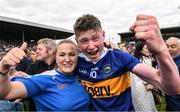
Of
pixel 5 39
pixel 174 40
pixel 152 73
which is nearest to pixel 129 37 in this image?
pixel 5 39

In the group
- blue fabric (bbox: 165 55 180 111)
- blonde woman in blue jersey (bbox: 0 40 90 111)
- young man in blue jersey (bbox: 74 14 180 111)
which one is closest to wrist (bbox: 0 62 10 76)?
blonde woman in blue jersey (bbox: 0 40 90 111)

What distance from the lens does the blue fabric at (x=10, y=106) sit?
173 inches

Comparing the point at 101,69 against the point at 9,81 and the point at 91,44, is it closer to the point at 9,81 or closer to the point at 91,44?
the point at 91,44

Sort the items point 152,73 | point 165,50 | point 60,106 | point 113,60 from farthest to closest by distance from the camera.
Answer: point 113,60 → point 60,106 → point 152,73 → point 165,50

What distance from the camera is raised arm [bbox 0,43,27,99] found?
2338mm

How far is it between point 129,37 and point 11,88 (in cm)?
6291

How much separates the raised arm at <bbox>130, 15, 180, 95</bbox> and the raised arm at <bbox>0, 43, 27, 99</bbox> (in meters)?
0.89

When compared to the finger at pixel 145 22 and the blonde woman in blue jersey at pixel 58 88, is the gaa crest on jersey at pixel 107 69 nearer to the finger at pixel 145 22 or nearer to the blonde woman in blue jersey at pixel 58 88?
the blonde woman in blue jersey at pixel 58 88

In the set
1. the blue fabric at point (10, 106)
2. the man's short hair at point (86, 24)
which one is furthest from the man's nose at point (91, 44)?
the blue fabric at point (10, 106)

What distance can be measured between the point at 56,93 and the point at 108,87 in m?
0.49

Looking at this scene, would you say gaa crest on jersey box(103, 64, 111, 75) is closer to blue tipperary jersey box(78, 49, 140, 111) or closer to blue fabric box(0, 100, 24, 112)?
blue tipperary jersey box(78, 49, 140, 111)

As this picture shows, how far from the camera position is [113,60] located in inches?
120

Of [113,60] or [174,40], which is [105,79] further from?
[174,40]

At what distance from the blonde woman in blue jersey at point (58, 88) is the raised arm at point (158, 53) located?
755mm
